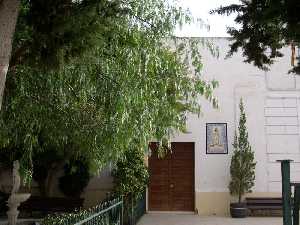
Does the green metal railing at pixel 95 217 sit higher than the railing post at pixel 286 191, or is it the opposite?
the railing post at pixel 286 191

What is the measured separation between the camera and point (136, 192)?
554 inches

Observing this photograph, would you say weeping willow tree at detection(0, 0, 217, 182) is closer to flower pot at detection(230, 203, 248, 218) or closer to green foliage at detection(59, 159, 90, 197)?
green foliage at detection(59, 159, 90, 197)

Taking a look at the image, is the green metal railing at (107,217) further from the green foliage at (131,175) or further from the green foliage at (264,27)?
the green foliage at (264,27)

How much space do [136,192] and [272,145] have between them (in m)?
6.23

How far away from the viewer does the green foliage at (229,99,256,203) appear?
17.4 meters

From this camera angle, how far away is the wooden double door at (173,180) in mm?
18453

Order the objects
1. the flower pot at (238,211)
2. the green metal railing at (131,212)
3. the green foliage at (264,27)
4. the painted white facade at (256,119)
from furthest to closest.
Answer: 1. the painted white facade at (256,119)
2. the flower pot at (238,211)
3. the green metal railing at (131,212)
4. the green foliage at (264,27)

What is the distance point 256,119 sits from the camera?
1834 cm

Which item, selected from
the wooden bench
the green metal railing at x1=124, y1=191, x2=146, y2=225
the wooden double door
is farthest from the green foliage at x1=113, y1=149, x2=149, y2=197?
the wooden bench

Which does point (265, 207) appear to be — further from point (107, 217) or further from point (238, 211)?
point (107, 217)

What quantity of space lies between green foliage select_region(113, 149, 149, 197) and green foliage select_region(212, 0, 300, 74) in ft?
27.1

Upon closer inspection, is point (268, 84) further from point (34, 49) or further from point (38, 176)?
point (34, 49)

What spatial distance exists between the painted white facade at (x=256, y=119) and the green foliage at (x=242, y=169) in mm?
546

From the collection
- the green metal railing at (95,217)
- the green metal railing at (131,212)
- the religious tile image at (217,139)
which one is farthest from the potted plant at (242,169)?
the green metal railing at (95,217)
